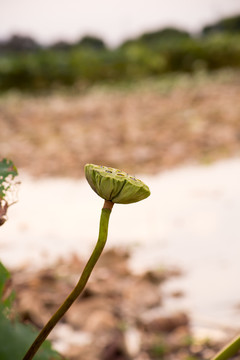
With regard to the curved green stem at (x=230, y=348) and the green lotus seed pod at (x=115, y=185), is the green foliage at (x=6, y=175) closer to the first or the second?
the green lotus seed pod at (x=115, y=185)

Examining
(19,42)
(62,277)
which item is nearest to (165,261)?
(62,277)

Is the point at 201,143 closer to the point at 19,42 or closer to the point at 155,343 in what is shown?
the point at 155,343

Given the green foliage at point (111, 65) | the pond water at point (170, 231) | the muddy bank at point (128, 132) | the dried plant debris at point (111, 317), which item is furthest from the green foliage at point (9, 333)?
the green foliage at point (111, 65)

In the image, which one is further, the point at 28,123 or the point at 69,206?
the point at 28,123

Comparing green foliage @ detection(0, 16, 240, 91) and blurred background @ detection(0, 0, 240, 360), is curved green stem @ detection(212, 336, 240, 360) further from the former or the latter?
green foliage @ detection(0, 16, 240, 91)

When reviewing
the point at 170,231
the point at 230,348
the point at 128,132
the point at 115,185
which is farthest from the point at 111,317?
the point at 128,132

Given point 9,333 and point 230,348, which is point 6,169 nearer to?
point 9,333

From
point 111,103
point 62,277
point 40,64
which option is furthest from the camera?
A: point 40,64
